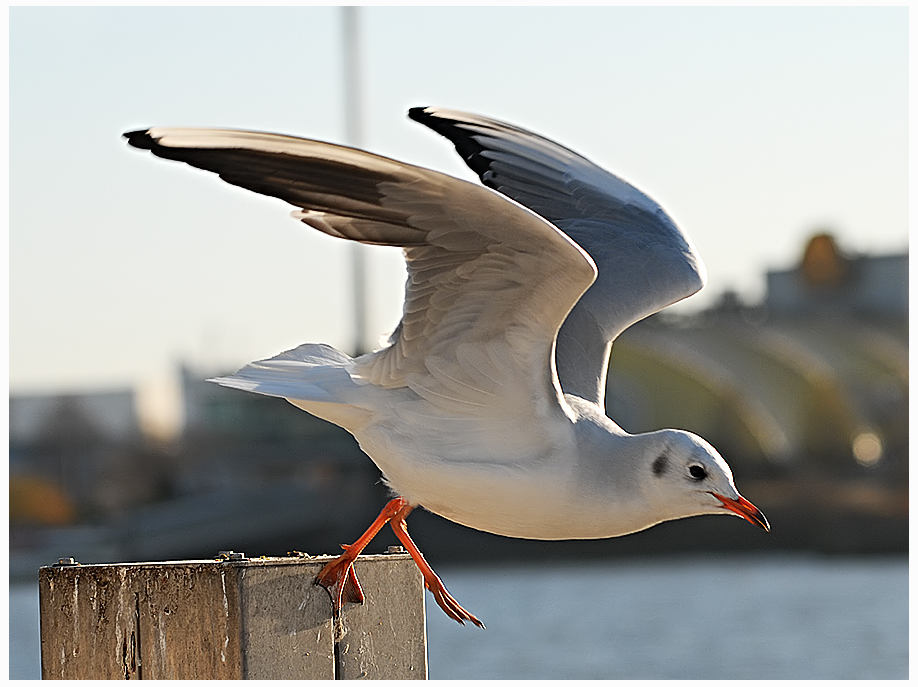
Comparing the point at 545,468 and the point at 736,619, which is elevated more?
the point at 545,468

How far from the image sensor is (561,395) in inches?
175

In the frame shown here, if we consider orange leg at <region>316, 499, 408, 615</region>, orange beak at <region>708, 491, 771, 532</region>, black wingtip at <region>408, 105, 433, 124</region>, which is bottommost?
orange leg at <region>316, 499, 408, 615</region>

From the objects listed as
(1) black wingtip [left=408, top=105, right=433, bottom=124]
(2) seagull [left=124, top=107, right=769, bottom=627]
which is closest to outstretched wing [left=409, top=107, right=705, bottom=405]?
(1) black wingtip [left=408, top=105, right=433, bottom=124]

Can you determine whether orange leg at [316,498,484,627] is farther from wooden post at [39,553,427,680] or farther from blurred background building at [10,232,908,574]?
blurred background building at [10,232,908,574]

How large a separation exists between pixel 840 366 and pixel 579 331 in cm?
3430

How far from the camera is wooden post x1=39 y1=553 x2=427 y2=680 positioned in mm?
4035

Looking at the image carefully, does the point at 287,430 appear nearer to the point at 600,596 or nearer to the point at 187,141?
the point at 600,596

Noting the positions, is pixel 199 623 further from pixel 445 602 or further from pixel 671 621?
pixel 671 621

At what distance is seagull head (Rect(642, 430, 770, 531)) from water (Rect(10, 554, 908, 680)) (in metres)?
15.6

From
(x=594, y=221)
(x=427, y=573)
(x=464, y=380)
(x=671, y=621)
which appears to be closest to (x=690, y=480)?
(x=464, y=380)

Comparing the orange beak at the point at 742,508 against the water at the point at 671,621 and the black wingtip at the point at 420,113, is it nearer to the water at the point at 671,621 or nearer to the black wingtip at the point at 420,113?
the black wingtip at the point at 420,113

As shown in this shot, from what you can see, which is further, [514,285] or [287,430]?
[287,430]

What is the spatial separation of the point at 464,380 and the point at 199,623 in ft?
3.02

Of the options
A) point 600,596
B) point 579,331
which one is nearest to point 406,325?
point 579,331
